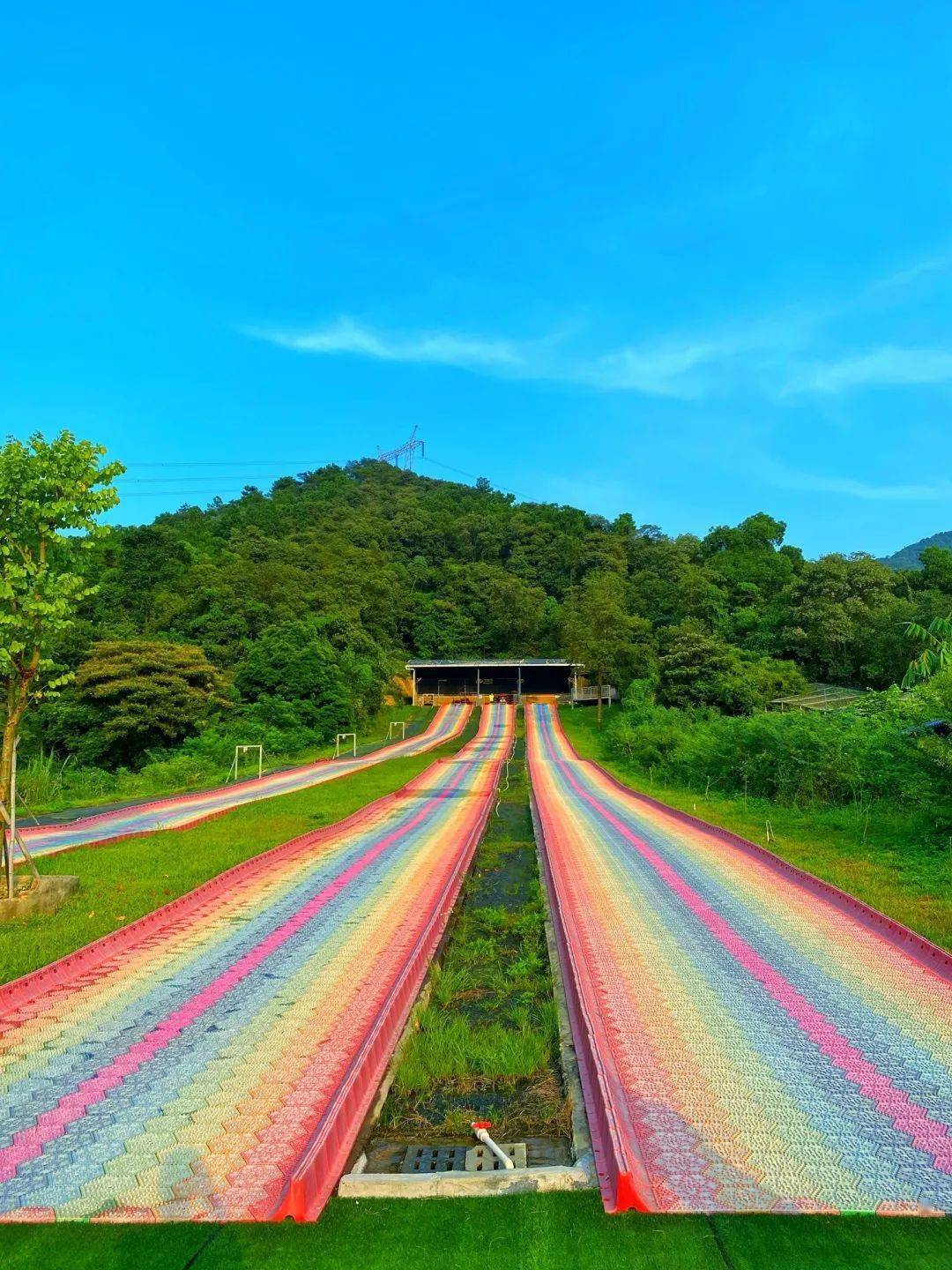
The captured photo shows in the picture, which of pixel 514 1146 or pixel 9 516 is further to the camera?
pixel 9 516

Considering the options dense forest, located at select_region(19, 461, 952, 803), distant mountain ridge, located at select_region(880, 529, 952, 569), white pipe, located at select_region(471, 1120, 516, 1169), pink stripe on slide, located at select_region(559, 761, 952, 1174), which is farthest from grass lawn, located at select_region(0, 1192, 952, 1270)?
distant mountain ridge, located at select_region(880, 529, 952, 569)

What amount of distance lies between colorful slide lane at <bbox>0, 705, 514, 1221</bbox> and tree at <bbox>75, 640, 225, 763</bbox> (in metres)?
18.8

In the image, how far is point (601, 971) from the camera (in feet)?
17.4

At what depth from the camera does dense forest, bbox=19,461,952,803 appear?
1011 inches

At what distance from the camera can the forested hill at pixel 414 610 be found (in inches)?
1061

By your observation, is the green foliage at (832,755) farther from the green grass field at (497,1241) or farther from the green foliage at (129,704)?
the green foliage at (129,704)

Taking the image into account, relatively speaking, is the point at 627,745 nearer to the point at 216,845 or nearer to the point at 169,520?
the point at 216,845

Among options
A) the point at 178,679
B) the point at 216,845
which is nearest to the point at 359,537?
the point at 178,679

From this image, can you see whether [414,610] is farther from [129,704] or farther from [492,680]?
[129,704]

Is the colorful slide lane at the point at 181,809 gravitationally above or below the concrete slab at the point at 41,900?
below

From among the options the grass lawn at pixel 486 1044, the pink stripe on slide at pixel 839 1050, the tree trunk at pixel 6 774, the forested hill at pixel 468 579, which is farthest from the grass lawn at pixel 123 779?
the pink stripe on slide at pixel 839 1050

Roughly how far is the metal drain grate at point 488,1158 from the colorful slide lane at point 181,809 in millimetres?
8494

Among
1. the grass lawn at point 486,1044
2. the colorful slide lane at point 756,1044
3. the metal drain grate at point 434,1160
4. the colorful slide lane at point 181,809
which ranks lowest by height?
the colorful slide lane at point 181,809

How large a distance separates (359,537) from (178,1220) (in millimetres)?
61441
